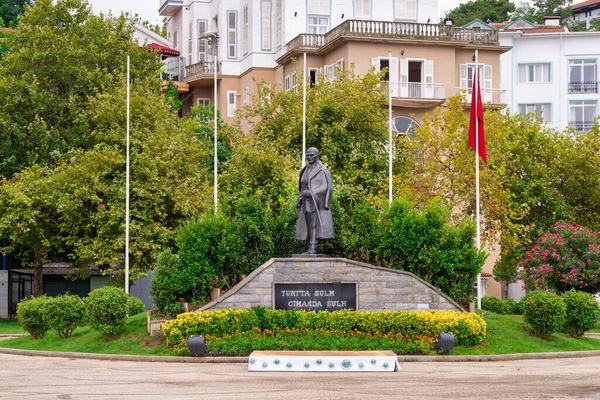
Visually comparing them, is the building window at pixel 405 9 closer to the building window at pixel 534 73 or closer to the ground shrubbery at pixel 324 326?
the building window at pixel 534 73

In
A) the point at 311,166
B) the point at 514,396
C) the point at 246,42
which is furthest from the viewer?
the point at 246,42

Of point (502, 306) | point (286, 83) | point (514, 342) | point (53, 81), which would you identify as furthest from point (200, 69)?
point (514, 342)

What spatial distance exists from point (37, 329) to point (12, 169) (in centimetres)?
1919

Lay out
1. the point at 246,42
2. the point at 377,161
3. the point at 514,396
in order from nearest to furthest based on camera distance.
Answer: the point at 514,396 → the point at 377,161 → the point at 246,42

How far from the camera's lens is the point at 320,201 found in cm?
3036

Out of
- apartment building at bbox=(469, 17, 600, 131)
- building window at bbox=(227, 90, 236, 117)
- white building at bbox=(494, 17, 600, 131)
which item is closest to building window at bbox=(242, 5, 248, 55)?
building window at bbox=(227, 90, 236, 117)

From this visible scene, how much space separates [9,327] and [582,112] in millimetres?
37723

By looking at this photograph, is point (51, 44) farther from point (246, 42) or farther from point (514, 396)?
point (514, 396)

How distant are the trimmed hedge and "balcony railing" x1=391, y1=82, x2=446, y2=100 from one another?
28.8 metres

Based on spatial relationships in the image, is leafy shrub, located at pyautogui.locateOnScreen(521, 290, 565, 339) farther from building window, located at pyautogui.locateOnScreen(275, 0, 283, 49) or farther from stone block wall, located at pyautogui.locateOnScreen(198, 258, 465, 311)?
building window, located at pyautogui.locateOnScreen(275, 0, 283, 49)

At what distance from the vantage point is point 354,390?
2067cm

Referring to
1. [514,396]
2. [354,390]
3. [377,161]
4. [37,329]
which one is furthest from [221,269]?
[377,161]

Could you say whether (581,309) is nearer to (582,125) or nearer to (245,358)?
(245,358)

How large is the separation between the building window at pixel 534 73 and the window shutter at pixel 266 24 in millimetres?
15727
